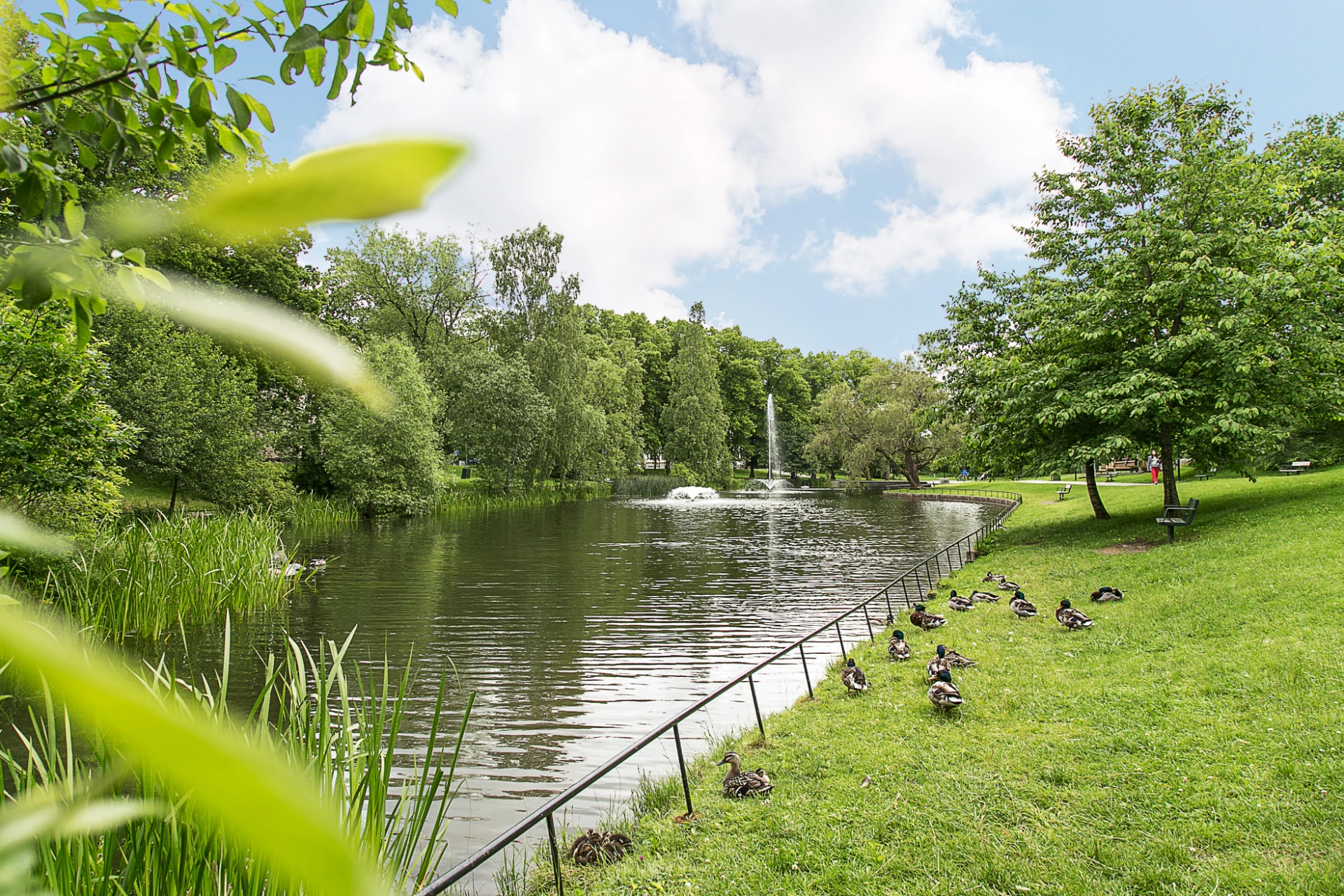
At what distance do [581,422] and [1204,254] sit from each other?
34.4 m

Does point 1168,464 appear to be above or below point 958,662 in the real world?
above

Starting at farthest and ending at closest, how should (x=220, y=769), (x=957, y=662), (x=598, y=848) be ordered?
(x=957, y=662) < (x=598, y=848) < (x=220, y=769)

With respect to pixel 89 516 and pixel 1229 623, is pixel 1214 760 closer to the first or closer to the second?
pixel 1229 623

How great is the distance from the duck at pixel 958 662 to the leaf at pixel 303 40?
914 centimetres

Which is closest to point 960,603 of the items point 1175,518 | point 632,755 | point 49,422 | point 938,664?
point 938,664

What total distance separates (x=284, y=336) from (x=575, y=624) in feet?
43.6

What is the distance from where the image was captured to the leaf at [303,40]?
0.71m

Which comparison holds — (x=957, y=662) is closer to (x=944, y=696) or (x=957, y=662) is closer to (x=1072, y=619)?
(x=944, y=696)

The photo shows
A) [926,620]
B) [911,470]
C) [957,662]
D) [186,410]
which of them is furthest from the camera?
[911,470]

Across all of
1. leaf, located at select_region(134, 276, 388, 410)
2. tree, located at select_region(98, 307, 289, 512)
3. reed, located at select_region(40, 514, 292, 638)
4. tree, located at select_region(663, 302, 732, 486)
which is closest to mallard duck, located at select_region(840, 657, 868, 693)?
reed, located at select_region(40, 514, 292, 638)

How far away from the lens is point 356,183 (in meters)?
0.29

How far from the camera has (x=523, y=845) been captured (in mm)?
5578

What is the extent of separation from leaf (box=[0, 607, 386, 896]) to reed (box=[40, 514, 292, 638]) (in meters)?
9.81

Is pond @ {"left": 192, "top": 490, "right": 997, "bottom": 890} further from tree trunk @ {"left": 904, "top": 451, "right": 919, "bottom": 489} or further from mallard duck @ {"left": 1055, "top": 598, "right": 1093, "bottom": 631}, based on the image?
tree trunk @ {"left": 904, "top": 451, "right": 919, "bottom": 489}
